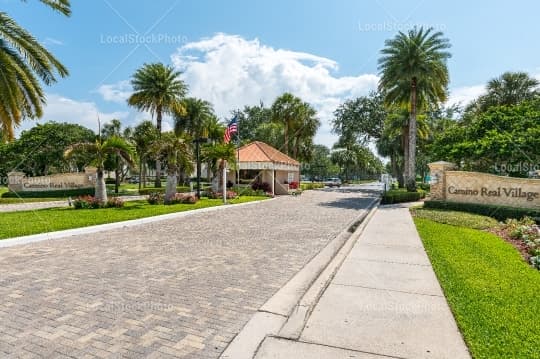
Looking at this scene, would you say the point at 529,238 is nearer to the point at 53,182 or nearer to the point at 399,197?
the point at 399,197

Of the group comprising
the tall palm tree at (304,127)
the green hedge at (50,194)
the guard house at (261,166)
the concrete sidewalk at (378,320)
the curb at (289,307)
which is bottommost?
the curb at (289,307)

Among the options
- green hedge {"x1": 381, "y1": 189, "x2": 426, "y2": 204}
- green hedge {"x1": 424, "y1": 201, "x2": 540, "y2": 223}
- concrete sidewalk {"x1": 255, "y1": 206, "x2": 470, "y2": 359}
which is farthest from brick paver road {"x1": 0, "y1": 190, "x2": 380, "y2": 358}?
green hedge {"x1": 381, "y1": 189, "x2": 426, "y2": 204}

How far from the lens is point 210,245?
9031 millimetres

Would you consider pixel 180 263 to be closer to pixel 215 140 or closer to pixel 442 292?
pixel 442 292

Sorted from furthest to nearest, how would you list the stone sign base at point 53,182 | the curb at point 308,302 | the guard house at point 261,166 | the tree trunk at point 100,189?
the guard house at point 261,166 → the stone sign base at point 53,182 → the tree trunk at point 100,189 → the curb at point 308,302

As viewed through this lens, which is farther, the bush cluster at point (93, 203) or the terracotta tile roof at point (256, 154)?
the terracotta tile roof at point (256, 154)

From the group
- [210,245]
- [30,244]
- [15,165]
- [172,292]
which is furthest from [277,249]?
[15,165]

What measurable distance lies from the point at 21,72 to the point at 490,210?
836 inches

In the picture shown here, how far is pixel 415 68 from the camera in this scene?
2544 cm

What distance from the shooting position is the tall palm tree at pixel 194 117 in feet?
139

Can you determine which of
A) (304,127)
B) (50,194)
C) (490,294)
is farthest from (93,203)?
(304,127)

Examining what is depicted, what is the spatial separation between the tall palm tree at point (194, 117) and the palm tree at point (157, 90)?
6.20 m

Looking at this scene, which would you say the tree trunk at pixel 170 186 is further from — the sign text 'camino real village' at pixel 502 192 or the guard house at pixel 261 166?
the sign text 'camino real village' at pixel 502 192

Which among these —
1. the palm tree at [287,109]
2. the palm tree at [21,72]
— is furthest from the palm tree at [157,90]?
the palm tree at [21,72]
